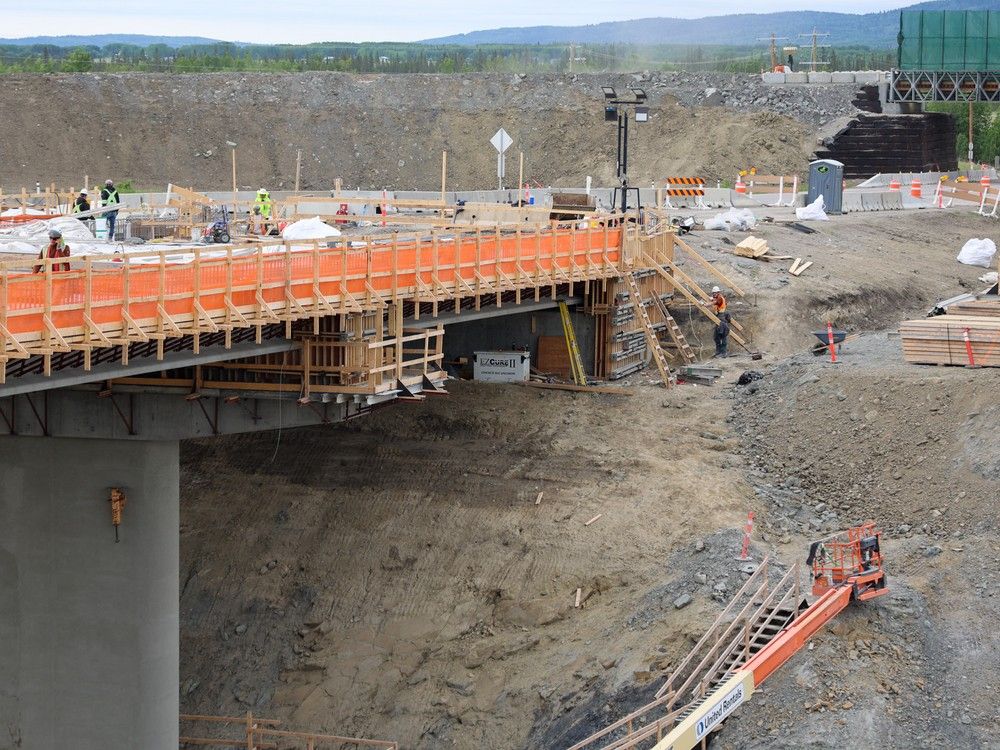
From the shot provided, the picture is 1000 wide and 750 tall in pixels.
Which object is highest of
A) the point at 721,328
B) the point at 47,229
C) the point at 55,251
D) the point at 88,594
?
the point at 55,251

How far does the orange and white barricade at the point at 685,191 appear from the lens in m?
59.9

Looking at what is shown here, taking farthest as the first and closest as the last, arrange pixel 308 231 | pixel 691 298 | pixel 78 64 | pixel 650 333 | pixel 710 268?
1. pixel 78 64
2. pixel 710 268
3. pixel 691 298
4. pixel 650 333
5. pixel 308 231

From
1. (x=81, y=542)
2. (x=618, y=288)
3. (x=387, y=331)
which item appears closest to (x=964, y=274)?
(x=618, y=288)

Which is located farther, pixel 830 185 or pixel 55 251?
pixel 830 185

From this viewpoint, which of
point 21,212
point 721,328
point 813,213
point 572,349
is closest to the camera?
point 21,212

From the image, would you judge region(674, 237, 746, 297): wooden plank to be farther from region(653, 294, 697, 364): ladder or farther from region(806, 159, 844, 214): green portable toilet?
region(806, 159, 844, 214): green portable toilet

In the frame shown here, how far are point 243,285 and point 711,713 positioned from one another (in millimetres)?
9845

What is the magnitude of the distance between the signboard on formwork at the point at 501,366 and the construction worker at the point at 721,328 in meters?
5.96

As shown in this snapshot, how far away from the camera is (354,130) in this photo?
86562 mm

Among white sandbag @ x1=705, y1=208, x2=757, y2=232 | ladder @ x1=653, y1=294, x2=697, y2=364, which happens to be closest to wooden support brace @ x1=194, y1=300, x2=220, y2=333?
ladder @ x1=653, y1=294, x2=697, y2=364

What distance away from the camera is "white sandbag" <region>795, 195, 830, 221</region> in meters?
57.4

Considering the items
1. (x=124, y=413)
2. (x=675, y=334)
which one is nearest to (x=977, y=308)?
(x=675, y=334)

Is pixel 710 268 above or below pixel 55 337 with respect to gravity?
below

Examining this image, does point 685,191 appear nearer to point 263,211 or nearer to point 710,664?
point 263,211
